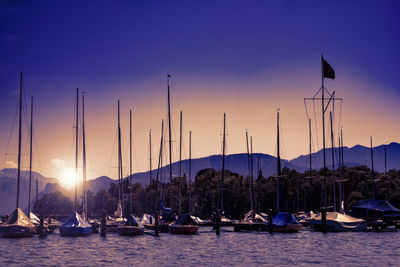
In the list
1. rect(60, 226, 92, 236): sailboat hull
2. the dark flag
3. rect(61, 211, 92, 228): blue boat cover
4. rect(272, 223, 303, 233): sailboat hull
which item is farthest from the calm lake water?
the dark flag

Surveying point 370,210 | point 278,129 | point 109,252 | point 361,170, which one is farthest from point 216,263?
point 361,170

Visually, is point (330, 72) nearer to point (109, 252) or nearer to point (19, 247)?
point (109, 252)

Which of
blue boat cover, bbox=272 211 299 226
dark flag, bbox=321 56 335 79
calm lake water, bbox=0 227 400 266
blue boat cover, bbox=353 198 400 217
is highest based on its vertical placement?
dark flag, bbox=321 56 335 79

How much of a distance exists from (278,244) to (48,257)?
92.0 feet

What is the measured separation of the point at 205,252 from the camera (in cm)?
5597

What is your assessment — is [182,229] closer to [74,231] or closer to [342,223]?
[74,231]

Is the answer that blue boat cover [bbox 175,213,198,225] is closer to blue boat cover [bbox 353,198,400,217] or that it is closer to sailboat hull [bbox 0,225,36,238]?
sailboat hull [bbox 0,225,36,238]

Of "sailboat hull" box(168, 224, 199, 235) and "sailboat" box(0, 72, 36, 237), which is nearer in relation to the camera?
"sailboat" box(0, 72, 36, 237)

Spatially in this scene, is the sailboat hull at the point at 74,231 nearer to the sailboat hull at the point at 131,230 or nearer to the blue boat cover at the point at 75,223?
the blue boat cover at the point at 75,223

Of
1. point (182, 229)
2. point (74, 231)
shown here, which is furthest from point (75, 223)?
point (182, 229)

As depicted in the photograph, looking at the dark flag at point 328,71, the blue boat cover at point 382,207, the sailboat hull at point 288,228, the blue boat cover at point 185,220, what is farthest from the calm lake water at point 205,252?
the dark flag at point 328,71

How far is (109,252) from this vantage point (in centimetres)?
5628

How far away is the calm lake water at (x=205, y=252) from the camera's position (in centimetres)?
4738

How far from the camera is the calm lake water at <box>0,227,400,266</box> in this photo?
155 ft
